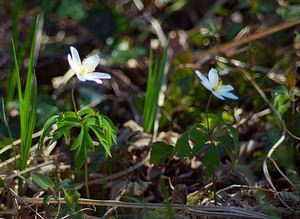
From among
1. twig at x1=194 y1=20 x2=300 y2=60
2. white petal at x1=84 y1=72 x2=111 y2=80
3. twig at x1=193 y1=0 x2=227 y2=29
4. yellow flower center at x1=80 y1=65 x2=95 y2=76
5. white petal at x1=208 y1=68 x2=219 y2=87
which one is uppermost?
yellow flower center at x1=80 y1=65 x2=95 y2=76

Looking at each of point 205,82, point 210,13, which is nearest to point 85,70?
point 205,82

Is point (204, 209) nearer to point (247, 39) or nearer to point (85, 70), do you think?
point (85, 70)

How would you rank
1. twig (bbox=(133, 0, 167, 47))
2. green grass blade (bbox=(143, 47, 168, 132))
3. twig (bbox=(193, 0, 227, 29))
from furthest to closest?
twig (bbox=(193, 0, 227, 29)), twig (bbox=(133, 0, 167, 47)), green grass blade (bbox=(143, 47, 168, 132))

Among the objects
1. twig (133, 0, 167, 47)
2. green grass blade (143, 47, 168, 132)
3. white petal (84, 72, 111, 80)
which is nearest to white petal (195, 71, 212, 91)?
white petal (84, 72, 111, 80)

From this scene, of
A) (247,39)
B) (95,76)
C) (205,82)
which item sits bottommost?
(247,39)

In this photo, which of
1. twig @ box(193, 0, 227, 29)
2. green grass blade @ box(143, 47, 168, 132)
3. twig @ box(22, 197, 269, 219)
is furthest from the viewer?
twig @ box(193, 0, 227, 29)

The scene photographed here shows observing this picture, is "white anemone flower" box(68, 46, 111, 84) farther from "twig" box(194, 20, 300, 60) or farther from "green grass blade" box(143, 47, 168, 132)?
"twig" box(194, 20, 300, 60)

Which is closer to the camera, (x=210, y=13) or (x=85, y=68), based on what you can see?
(x=85, y=68)

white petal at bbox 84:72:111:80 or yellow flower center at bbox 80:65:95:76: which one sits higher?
yellow flower center at bbox 80:65:95:76

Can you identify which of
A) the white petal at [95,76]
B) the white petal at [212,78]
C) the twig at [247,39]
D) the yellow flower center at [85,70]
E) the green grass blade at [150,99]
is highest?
the yellow flower center at [85,70]

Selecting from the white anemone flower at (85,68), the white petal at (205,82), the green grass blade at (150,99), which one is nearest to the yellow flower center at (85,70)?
the white anemone flower at (85,68)

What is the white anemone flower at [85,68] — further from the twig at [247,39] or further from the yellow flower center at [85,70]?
the twig at [247,39]

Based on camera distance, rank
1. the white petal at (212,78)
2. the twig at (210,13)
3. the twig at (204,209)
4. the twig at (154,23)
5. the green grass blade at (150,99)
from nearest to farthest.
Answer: the twig at (204,209) < the white petal at (212,78) < the green grass blade at (150,99) < the twig at (154,23) < the twig at (210,13)
